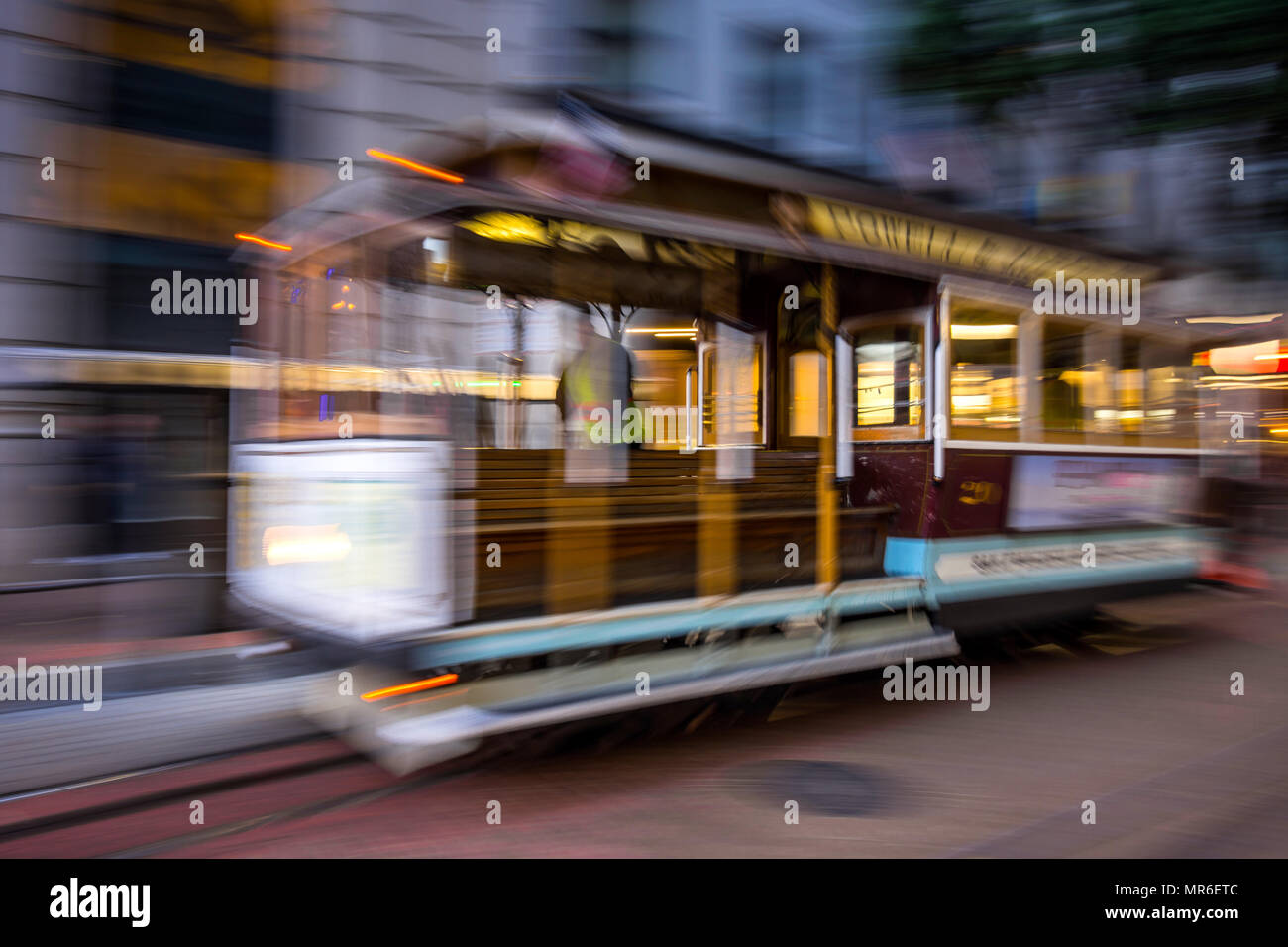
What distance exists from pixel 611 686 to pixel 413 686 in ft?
2.93

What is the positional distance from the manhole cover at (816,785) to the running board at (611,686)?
405 mm

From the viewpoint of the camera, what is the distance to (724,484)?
502 cm

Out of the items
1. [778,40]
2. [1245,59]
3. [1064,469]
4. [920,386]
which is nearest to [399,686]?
[920,386]

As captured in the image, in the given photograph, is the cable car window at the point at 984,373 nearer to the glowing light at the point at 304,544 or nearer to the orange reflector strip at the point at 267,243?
the glowing light at the point at 304,544

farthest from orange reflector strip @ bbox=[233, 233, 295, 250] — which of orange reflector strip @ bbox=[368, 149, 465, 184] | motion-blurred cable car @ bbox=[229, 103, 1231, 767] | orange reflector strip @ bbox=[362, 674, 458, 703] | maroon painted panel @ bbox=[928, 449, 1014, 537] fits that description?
maroon painted panel @ bbox=[928, 449, 1014, 537]

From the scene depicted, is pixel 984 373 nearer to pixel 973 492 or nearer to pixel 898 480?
pixel 973 492

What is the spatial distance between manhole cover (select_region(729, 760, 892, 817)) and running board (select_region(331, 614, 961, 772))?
405mm

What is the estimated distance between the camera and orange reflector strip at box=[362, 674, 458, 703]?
3.83 meters

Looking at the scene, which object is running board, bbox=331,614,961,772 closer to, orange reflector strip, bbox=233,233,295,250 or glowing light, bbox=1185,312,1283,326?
orange reflector strip, bbox=233,233,295,250

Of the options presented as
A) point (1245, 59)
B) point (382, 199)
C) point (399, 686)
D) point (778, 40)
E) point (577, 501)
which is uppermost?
point (778, 40)

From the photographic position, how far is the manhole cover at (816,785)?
13.5ft

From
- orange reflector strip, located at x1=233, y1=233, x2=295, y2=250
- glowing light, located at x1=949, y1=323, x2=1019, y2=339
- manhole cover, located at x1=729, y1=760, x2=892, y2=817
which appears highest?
orange reflector strip, located at x1=233, y1=233, x2=295, y2=250
